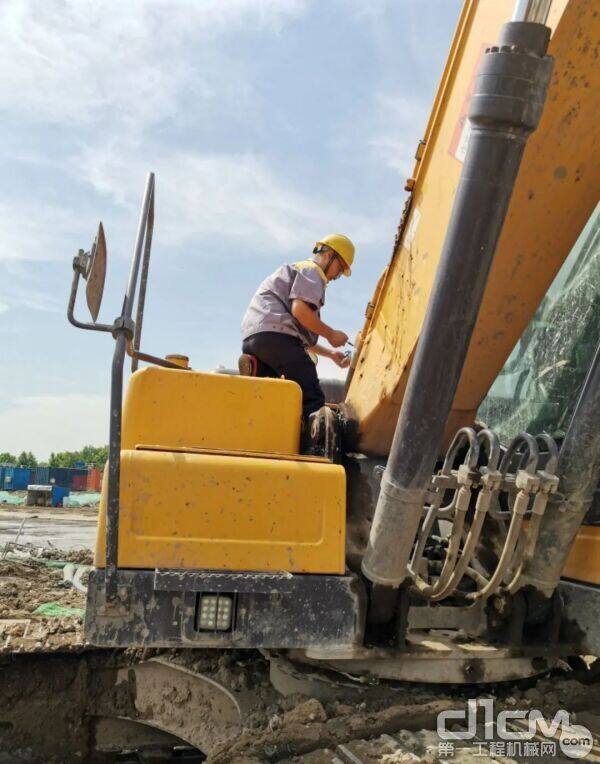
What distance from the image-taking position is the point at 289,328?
389cm

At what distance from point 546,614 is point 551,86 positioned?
2040 mm

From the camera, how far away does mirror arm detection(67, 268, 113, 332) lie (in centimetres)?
254

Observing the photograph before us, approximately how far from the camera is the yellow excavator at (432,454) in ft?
8.01

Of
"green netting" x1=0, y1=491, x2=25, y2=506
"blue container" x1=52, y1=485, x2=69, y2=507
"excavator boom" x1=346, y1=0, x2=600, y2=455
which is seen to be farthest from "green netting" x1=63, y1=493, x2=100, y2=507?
"excavator boom" x1=346, y1=0, x2=600, y2=455

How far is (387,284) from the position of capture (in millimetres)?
3576

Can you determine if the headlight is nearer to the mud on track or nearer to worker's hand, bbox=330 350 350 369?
the mud on track

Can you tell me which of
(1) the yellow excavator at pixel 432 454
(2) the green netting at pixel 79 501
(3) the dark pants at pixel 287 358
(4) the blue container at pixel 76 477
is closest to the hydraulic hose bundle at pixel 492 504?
(1) the yellow excavator at pixel 432 454

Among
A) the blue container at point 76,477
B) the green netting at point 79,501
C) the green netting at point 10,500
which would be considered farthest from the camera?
the blue container at point 76,477

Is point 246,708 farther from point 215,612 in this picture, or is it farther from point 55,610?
point 55,610

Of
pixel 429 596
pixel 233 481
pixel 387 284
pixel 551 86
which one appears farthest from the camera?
pixel 387 284

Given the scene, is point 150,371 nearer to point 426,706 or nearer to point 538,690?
point 426,706

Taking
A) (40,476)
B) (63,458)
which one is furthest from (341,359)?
(63,458)

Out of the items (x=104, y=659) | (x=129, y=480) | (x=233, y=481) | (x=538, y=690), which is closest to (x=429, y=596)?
(x=538, y=690)

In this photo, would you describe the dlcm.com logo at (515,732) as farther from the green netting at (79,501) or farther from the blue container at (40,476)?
the blue container at (40,476)
